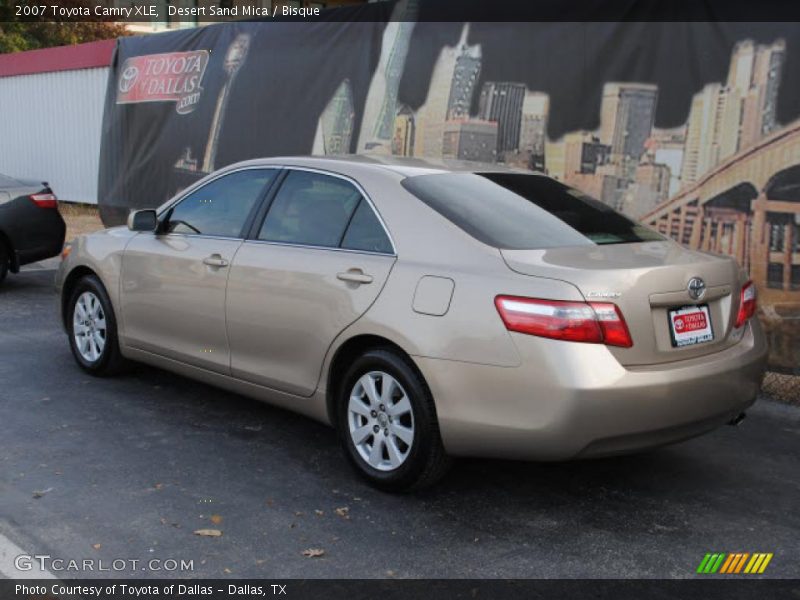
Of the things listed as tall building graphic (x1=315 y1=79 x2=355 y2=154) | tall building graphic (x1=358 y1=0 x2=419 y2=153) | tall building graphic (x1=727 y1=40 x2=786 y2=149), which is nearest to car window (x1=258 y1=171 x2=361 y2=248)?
tall building graphic (x1=727 y1=40 x2=786 y2=149)

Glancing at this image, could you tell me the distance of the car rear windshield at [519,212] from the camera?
418 centimetres

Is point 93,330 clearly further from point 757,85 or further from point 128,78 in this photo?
point 128,78

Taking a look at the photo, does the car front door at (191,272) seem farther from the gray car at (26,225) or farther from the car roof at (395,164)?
the gray car at (26,225)

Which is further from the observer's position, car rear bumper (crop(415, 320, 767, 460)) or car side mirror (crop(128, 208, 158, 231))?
car side mirror (crop(128, 208, 158, 231))

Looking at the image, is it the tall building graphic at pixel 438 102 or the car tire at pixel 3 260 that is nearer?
the tall building graphic at pixel 438 102

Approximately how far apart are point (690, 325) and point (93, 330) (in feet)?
12.8

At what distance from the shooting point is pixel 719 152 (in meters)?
6.62

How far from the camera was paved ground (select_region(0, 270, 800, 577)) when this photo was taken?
360 cm

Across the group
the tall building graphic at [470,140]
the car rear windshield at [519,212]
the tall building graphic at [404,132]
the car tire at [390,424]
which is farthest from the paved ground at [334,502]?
the tall building graphic at [404,132]

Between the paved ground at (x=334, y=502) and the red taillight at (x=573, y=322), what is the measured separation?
0.86 metres

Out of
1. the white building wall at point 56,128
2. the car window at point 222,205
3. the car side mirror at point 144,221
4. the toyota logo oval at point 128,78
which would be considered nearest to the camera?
the car window at point 222,205

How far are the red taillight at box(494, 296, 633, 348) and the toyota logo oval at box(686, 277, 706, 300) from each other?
1.41ft

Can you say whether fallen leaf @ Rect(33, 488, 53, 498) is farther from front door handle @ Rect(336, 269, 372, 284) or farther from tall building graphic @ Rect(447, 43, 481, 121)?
tall building graphic @ Rect(447, 43, 481, 121)

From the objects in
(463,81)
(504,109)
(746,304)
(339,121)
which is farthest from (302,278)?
(339,121)
